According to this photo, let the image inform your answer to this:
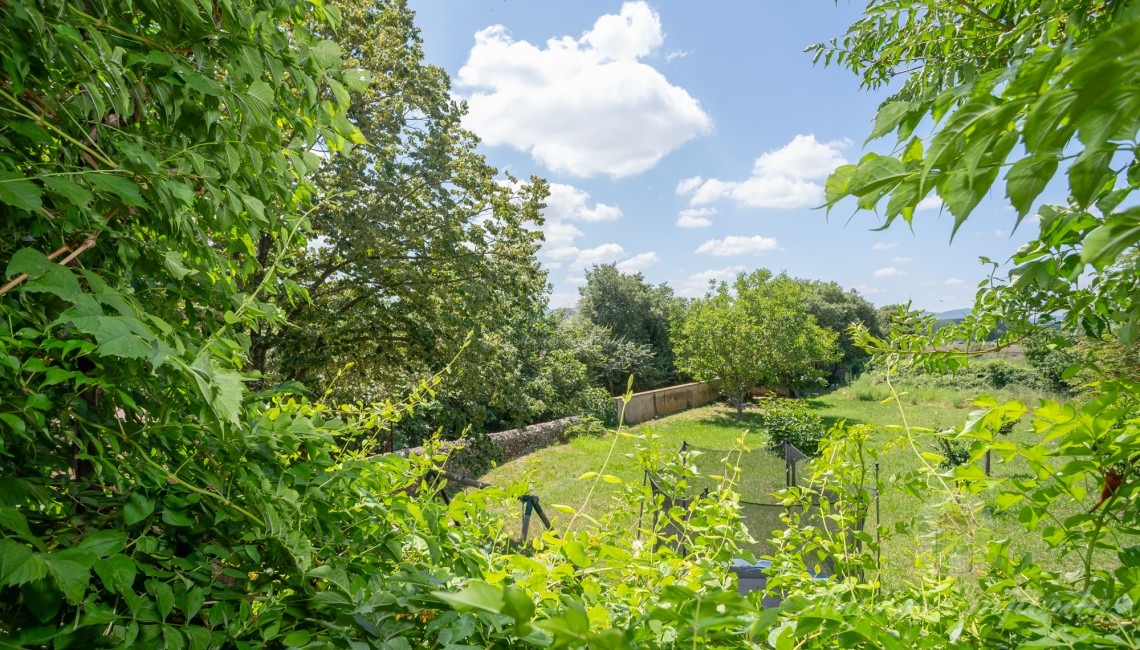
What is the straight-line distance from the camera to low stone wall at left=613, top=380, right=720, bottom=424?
2172cm

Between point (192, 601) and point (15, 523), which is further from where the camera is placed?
point (192, 601)

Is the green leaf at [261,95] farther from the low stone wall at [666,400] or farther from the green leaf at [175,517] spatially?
the low stone wall at [666,400]

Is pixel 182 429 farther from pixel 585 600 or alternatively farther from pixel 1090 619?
pixel 1090 619

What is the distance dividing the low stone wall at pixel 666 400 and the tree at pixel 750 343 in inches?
62.3

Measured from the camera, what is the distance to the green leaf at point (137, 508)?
88 cm

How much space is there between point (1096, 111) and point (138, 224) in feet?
5.50

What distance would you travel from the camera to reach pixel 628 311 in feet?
104

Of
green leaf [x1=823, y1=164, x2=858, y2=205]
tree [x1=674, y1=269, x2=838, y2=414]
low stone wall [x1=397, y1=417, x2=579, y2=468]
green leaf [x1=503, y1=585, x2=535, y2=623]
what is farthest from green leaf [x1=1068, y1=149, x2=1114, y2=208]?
tree [x1=674, y1=269, x2=838, y2=414]

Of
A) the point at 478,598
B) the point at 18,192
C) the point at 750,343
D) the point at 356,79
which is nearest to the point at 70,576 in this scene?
the point at 18,192

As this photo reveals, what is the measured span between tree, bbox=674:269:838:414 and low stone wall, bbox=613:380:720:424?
158cm

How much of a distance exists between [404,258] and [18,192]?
6901 millimetres

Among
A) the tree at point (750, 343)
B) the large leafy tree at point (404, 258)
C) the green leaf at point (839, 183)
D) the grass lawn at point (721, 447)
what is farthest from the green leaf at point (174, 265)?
the tree at point (750, 343)

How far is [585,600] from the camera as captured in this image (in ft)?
3.54

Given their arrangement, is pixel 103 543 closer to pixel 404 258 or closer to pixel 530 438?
pixel 404 258
